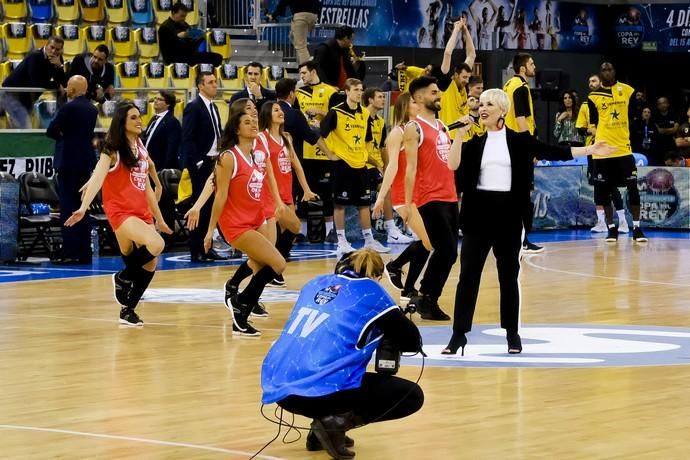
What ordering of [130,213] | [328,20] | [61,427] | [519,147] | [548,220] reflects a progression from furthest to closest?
1. [328,20]
2. [548,220]
3. [130,213]
4. [519,147]
5. [61,427]

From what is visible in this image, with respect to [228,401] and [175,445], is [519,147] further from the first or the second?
[175,445]

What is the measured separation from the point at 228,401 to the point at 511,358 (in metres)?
2.51

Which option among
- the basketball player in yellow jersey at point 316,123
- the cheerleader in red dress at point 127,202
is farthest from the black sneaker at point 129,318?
the basketball player in yellow jersey at point 316,123

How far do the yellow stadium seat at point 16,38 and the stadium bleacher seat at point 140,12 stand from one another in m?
2.75

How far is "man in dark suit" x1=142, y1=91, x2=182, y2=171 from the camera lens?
1833 cm

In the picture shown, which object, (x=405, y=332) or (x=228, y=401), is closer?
(x=405, y=332)

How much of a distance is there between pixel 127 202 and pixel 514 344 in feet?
11.8

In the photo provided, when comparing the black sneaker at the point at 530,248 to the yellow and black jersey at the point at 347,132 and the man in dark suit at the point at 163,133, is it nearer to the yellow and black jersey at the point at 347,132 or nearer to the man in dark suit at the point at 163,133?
the yellow and black jersey at the point at 347,132

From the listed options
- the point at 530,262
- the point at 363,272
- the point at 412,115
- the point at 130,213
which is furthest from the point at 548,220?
the point at 363,272

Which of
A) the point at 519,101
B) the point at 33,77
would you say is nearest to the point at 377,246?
the point at 519,101

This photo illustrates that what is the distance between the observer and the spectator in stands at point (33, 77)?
1859cm

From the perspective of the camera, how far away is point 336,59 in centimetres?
2066

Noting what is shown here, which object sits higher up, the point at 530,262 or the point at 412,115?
the point at 412,115

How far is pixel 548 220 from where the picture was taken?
22.8m
